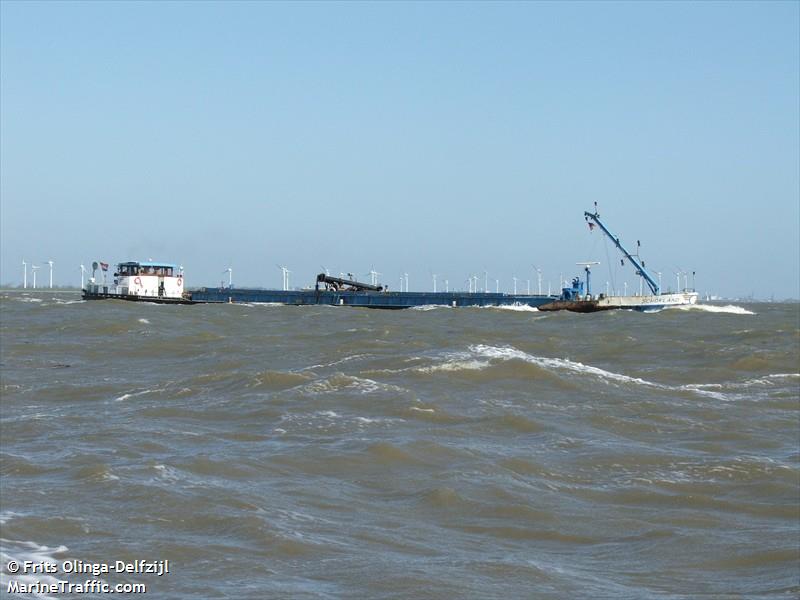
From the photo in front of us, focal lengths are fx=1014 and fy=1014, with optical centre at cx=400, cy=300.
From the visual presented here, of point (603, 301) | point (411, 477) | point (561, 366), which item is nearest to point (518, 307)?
point (603, 301)

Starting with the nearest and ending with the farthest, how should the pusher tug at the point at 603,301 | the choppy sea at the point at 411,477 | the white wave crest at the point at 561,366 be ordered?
the choppy sea at the point at 411,477 → the white wave crest at the point at 561,366 → the pusher tug at the point at 603,301

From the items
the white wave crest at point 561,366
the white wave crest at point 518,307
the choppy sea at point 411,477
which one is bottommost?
the choppy sea at point 411,477

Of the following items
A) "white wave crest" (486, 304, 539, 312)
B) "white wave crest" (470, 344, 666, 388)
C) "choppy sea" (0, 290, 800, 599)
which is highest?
"white wave crest" (486, 304, 539, 312)

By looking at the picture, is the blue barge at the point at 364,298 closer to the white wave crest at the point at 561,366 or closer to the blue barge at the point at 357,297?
the blue barge at the point at 357,297

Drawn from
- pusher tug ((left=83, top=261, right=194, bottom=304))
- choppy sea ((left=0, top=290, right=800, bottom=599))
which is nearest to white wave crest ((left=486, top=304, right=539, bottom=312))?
pusher tug ((left=83, top=261, right=194, bottom=304))

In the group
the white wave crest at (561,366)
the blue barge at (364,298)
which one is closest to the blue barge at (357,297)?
the blue barge at (364,298)

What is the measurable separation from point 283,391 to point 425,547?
1475 centimetres

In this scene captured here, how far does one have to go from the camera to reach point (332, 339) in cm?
4700

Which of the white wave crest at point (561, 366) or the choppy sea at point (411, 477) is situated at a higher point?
the white wave crest at point (561, 366)

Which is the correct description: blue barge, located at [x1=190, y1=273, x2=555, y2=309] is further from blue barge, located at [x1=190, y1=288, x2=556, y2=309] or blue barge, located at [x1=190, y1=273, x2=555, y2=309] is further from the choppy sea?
the choppy sea

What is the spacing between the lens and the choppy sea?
1185 centimetres

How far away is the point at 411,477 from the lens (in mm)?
17062

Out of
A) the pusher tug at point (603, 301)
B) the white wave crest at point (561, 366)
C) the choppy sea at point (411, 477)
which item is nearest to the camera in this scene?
the choppy sea at point (411, 477)

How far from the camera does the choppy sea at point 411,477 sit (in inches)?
467
